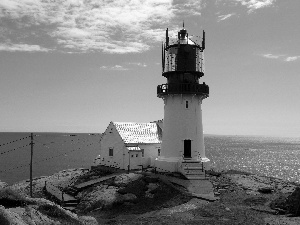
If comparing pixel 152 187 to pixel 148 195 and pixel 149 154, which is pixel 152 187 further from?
pixel 149 154

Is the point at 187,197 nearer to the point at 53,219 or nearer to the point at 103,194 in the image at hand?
the point at 103,194

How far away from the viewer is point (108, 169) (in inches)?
1448

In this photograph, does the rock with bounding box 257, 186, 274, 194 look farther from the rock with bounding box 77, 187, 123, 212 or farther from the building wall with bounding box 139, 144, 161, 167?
the building wall with bounding box 139, 144, 161, 167

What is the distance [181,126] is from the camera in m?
33.7

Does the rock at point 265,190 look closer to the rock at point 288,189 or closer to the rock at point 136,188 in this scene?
the rock at point 288,189

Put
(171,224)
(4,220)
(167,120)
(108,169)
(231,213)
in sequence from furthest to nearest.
Result: 1. (108,169)
2. (167,120)
3. (231,213)
4. (171,224)
5. (4,220)

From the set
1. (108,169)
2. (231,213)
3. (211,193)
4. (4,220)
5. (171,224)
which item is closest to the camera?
(4,220)

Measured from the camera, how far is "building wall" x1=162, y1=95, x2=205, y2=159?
110ft

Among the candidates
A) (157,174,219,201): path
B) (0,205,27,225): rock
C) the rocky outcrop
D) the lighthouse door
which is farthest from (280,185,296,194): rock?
(0,205,27,225): rock

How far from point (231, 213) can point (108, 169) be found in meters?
19.3

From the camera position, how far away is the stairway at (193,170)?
31.2 metres

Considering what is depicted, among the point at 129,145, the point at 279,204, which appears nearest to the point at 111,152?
A: the point at 129,145

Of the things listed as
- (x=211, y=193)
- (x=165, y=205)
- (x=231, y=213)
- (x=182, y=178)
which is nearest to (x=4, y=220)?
(x=231, y=213)

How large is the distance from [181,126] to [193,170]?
492 centimetres
